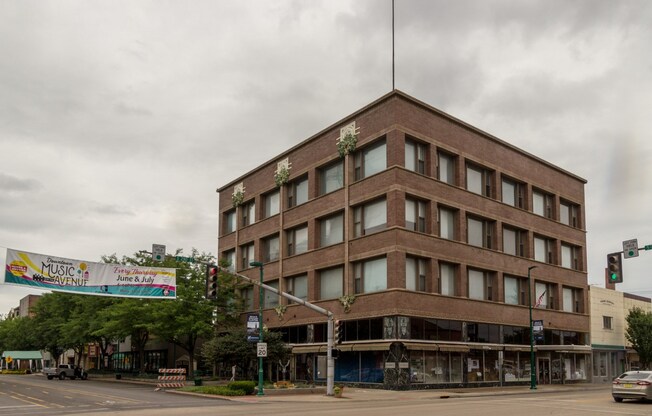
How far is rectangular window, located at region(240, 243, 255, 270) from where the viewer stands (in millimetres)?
65625

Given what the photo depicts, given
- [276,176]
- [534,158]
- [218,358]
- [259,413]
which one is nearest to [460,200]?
[534,158]

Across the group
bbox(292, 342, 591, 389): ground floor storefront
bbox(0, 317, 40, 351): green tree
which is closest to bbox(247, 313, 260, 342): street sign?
bbox(292, 342, 591, 389): ground floor storefront

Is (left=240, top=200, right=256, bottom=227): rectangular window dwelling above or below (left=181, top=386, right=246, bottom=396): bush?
above

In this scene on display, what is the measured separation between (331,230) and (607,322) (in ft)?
107

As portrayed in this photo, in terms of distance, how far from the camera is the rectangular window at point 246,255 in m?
65.6

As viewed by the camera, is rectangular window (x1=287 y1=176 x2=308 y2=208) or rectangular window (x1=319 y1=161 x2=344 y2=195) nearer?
rectangular window (x1=319 y1=161 x2=344 y2=195)

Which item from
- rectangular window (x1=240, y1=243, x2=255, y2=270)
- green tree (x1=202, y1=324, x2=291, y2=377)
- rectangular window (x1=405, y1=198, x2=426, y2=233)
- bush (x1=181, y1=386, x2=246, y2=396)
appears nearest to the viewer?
bush (x1=181, y1=386, x2=246, y2=396)

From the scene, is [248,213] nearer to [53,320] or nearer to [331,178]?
[331,178]

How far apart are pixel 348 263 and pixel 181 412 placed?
84.0 feet

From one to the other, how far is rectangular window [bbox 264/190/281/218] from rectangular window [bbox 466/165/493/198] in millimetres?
17409

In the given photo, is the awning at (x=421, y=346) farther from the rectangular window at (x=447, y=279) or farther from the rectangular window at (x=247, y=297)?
the rectangular window at (x=247, y=297)

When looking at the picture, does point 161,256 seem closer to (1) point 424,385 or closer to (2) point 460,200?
(1) point 424,385

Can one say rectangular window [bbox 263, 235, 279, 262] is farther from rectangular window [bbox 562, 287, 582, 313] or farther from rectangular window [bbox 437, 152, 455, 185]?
rectangular window [bbox 562, 287, 582, 313]

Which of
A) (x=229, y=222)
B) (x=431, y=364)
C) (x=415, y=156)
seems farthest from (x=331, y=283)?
(x=229, y=222)
